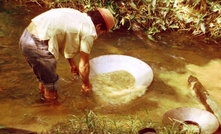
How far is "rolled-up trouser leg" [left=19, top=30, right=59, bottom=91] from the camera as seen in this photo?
375 cm

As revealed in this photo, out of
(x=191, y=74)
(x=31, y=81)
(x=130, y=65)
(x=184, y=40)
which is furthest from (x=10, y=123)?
(x=184, y=40)

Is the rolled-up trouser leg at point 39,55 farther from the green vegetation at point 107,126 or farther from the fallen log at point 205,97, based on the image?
the fallen log at point 205,97

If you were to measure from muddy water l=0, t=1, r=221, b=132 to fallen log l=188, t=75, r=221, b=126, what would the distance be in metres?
0.11

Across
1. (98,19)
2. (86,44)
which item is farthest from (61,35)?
(98,19)

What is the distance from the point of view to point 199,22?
257 inches

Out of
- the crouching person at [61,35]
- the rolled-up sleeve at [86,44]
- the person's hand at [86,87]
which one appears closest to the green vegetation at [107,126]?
the person's hand at [86,87]

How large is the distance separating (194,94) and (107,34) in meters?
2.29

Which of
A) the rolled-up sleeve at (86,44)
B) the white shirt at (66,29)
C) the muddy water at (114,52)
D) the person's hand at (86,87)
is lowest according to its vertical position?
the muddy water at (114,52)

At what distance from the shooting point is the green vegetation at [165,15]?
6.55m

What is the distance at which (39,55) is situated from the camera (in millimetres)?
3779

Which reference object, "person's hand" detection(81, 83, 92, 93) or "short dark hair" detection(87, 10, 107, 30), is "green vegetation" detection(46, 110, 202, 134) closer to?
"person's hand" detection(81, 83, 92, 93)

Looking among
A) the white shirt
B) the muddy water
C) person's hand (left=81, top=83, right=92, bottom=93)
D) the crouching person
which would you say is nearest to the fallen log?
the muddy water

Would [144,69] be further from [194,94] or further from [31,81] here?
[31,81]

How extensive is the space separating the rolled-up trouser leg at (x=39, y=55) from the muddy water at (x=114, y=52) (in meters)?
0.53
